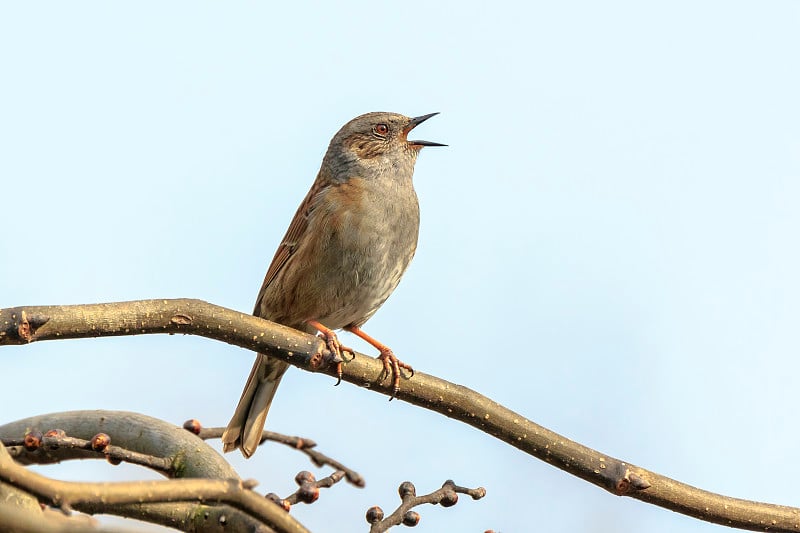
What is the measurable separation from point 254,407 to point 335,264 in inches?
41.9

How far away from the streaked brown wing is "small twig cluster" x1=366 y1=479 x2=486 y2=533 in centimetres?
279

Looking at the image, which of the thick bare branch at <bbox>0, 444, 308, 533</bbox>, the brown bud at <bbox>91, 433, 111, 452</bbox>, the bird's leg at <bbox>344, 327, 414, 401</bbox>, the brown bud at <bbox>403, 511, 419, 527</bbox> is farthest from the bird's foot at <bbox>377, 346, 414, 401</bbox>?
the thick bare branch at <bbox>0, 444, 308, 533</bbox>

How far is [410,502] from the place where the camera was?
14.5ft

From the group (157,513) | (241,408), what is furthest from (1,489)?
(241,408)

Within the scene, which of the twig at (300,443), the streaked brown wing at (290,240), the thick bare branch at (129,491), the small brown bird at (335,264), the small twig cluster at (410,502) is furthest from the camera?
the streaked brown wing at (290,240)

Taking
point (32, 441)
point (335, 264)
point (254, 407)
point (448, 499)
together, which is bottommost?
point (32, 441)

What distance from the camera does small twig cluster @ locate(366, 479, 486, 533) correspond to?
4171 millimetres

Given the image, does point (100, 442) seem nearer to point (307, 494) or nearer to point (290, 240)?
point (307, 494)

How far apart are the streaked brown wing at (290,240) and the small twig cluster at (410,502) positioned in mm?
2791

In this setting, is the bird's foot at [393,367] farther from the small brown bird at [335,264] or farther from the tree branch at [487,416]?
the small brown bird at [335,264]

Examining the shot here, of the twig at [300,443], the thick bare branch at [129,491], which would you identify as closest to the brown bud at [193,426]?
the twig at [300,443]

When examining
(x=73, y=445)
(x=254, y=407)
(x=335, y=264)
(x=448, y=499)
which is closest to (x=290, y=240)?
(x=335, y=264)

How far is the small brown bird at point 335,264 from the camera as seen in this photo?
22.4 feet

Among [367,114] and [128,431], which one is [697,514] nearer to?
[128,431]
